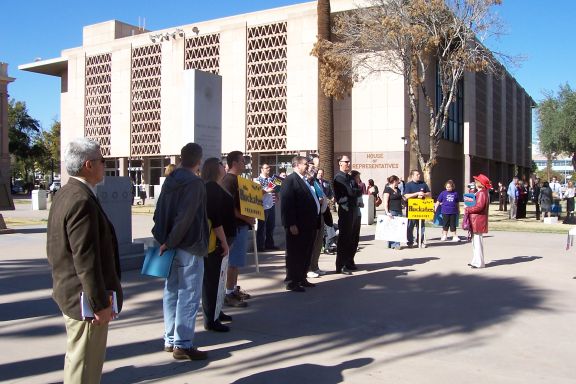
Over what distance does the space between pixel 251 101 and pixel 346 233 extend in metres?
30.2

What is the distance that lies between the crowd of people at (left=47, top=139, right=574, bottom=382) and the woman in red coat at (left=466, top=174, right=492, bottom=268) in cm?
2

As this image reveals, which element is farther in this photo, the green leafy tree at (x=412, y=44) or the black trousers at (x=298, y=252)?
the green leafy tree at (x=412, y=44)

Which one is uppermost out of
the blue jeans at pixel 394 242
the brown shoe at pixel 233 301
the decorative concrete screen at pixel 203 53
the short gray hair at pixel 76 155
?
the decorative concrete screen at pixel 203 53

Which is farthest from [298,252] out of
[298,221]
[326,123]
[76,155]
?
[326,123]

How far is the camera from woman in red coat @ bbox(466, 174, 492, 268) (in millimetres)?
10133

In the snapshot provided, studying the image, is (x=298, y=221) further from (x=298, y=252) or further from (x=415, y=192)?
(x=415, y=192)

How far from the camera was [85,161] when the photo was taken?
3408 millimetres

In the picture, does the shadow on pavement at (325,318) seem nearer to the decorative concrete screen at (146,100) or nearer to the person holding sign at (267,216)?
the person holding sign at (267,216)

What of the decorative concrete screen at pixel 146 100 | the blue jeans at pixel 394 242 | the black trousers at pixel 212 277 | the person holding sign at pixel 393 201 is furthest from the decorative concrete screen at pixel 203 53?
the black trousers at pixel 212 277

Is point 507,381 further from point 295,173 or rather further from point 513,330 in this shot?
point 295,173

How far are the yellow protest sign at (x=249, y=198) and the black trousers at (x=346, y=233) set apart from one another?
1.94 metres

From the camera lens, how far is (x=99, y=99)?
47438 mm

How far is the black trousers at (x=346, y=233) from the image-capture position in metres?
9.38

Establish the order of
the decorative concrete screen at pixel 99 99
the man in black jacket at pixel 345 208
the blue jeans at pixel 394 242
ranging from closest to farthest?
the man in black jacket at pixel 345 208
the blue jeans at pixel 394 242
the decorative concrete screen at pixel 99 99
